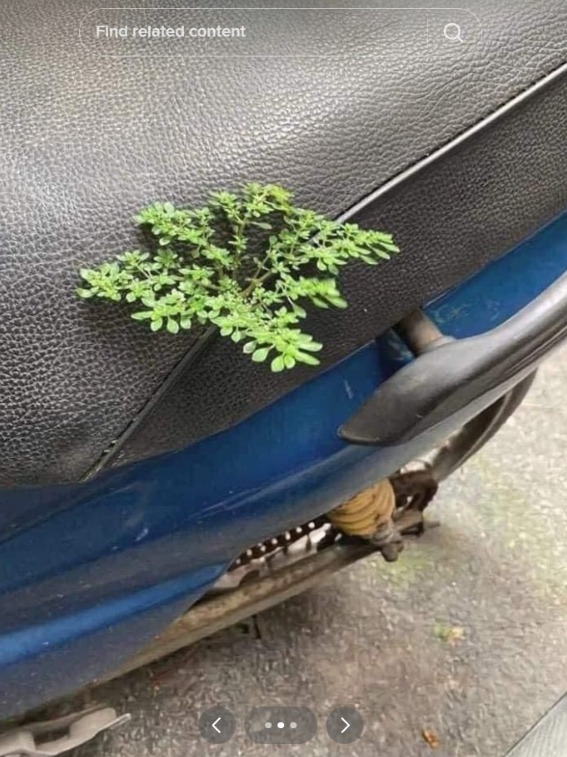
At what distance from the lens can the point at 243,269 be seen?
52 centimetres

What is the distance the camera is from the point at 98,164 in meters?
0.54

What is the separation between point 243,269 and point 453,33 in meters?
0.21

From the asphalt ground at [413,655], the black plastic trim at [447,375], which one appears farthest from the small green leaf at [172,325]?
the asphalt ground at [413,655]

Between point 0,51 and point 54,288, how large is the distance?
0.56 feet

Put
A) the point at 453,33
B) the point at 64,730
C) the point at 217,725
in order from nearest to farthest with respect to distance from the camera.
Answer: the point at 453,33
the point at 64,730
the point at 217,725

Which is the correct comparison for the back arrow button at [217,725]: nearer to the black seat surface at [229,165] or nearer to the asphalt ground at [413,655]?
the asphalt ground at [413,655]

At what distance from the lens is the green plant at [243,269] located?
50 cm

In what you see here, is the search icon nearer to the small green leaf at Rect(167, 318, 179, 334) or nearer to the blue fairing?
the blue fairing

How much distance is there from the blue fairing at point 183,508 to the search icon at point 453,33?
0.15 m

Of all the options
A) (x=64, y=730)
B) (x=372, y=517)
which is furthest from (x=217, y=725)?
(x=372, y=517)

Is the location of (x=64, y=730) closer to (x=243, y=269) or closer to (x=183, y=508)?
(x=183, y=508)

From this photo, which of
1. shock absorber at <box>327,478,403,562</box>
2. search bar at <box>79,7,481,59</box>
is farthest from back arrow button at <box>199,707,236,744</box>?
search bar at <box>79,7,481,59</box>

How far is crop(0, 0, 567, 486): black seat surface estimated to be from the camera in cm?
52

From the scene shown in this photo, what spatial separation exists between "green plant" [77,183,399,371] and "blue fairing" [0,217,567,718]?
0.37ft
